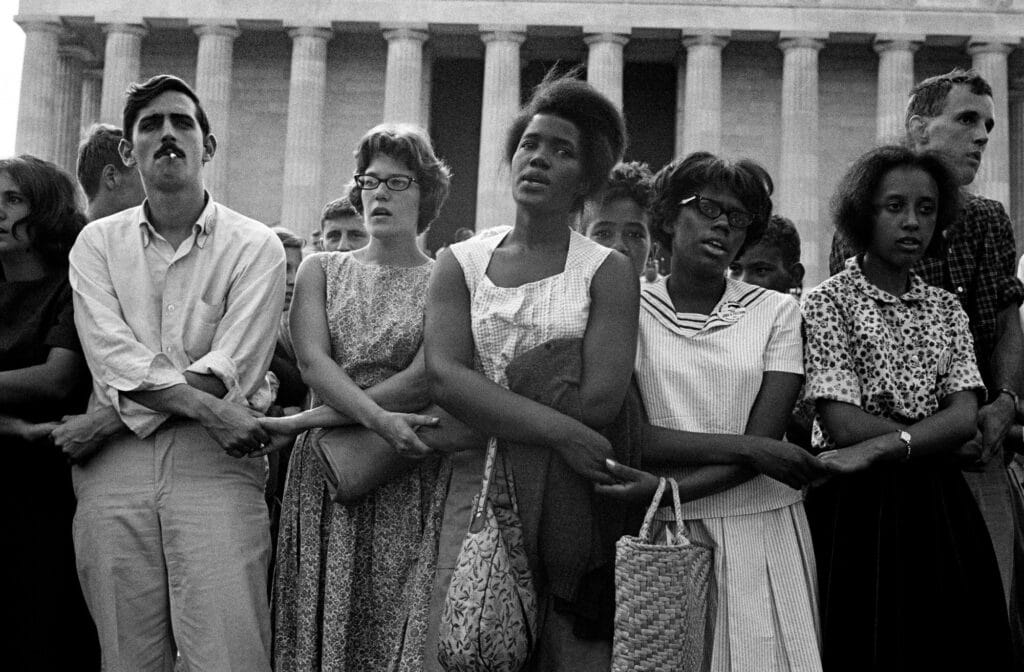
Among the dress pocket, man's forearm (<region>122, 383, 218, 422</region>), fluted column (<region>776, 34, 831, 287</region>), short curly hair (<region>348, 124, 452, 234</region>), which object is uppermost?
fluted column (<region>776, 34, 831, 287</region>)

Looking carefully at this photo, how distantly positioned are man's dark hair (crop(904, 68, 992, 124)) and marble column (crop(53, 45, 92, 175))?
3116 centimetres

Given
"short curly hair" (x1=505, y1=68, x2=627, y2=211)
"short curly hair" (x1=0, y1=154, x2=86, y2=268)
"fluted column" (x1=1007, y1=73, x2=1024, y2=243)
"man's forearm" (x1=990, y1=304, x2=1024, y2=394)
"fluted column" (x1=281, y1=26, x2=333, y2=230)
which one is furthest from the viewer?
"fluted column" (x1=1007, y1=73, x2=1024, y2=243)

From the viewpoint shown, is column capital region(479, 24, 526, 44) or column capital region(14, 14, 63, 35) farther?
column capital region(14, 14, 63, 35)

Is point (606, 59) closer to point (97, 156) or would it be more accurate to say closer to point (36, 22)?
point (36, 22)

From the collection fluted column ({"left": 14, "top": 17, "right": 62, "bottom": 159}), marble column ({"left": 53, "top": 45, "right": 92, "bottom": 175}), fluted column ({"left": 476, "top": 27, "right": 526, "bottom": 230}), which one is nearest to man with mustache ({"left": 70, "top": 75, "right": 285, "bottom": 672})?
fluted column ({"left": 476, "top": 27, "right": 526, "bottom": 230})

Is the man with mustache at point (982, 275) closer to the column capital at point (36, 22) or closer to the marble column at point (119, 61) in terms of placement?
the marble column at point (119, 61)

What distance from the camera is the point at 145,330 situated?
16.0 ft

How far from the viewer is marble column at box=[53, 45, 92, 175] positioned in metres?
33.8

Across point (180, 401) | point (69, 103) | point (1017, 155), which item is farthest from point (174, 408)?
point (1017, 155)

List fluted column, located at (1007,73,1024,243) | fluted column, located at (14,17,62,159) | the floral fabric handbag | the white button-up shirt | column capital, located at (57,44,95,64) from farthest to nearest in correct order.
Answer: column capital, located at (57,44,95,64), fluted column, located at (1007,73,1024,243), fluted column, located at (14,17,62,159), the white button-up shirt, the floral fabric handbag

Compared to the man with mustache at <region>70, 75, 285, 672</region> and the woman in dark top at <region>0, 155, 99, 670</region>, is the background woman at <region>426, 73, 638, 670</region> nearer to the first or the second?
the man with mustache at <region>70, 75, 285, 672</region>

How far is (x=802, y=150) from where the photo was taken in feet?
106

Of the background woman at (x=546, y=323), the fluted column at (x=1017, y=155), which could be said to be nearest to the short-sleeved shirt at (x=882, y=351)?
the background woman at (x=546, y=323)

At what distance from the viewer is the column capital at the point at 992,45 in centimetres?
3262
